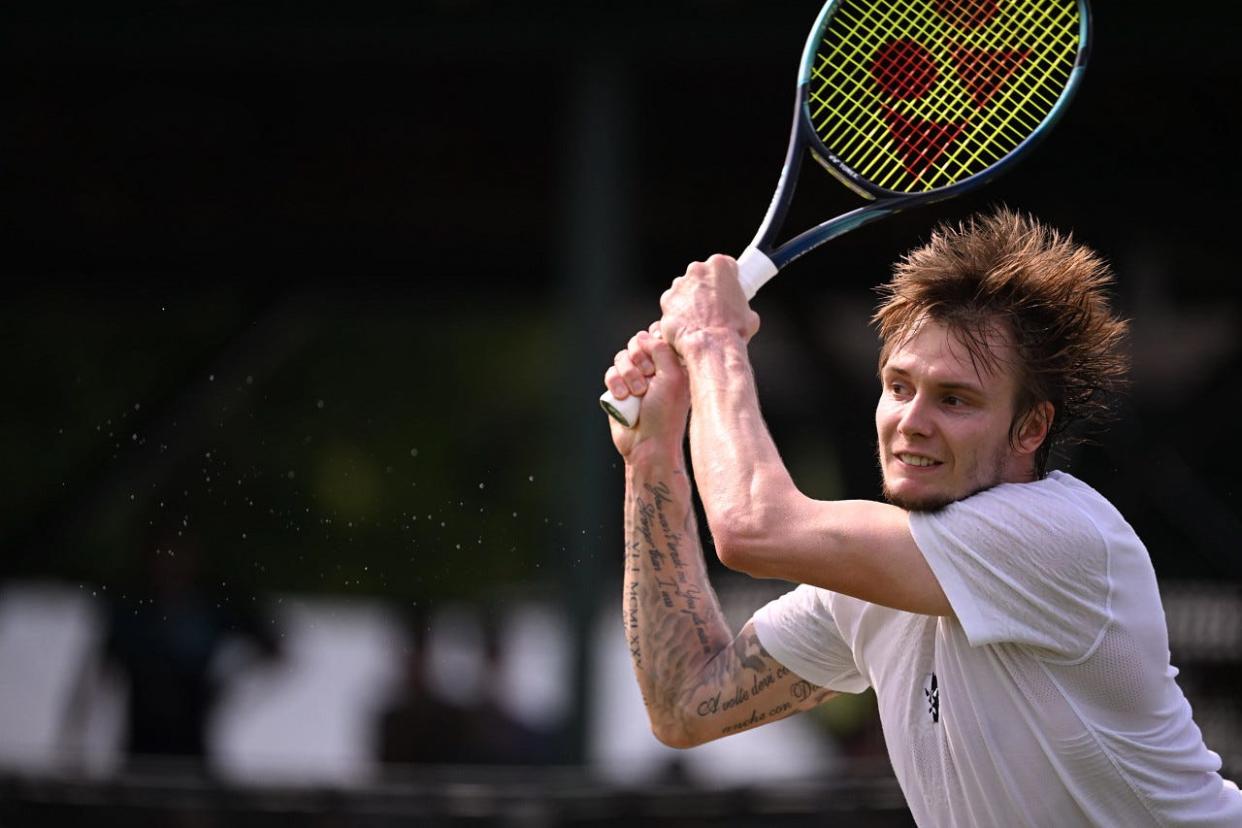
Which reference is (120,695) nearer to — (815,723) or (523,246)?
(523,246)

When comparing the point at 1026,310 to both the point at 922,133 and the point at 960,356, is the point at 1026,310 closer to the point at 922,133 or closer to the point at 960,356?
the point at 960,356

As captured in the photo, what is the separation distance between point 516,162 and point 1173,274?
4.18m

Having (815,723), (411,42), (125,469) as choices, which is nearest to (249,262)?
(125,469)

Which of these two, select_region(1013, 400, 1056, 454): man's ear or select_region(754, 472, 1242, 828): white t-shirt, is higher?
select_region(1013, 400, 1056, 454): man's ear

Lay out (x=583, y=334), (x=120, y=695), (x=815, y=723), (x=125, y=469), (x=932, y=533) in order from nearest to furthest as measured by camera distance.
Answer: (x=932, y=533) → (x=583, y=334) → (x=120, y=695) → (x=125, y=469) → (x=815, y=723)

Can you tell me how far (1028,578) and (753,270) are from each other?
90 cm

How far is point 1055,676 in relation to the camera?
3.24 meters

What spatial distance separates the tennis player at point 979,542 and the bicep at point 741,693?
10 centimetres

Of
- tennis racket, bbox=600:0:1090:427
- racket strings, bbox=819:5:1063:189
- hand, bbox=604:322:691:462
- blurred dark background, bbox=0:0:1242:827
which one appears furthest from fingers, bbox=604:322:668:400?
blurred dark background, bbox=0:0:1242:827

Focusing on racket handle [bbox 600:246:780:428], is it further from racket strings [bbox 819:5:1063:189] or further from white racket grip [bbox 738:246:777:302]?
racket strings [bbox 819:5:1063:189]

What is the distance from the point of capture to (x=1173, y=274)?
12.2m

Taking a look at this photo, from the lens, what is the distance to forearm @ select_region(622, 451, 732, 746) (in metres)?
3.80

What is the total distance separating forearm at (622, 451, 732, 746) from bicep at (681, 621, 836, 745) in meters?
0.02

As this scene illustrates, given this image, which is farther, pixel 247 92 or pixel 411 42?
pixel 247 92
